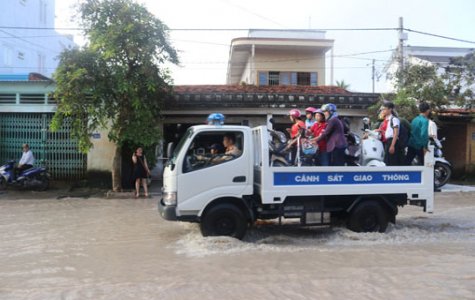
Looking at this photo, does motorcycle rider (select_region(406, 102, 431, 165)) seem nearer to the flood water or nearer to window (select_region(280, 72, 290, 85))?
the flood water

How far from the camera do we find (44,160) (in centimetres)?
1584

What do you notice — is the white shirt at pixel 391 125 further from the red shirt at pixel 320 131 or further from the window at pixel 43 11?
the window at pixel 43 11

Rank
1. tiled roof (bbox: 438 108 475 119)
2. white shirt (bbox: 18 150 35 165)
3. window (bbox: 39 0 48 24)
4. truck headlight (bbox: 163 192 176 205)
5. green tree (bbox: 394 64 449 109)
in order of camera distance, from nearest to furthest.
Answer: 1. truck headlight (bbox: 163 192 176 205)
2. white shirt (bbox: 18 150 35 165)
3. green tree (bbox: 394 64 449 109)
4. tiled roof (bbox: 438 108 475 119)
5. window (bbox: 39 0 48 24)

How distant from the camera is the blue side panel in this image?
24.9 ft

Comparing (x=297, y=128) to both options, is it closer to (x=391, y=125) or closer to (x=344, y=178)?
(x=344, y=178)

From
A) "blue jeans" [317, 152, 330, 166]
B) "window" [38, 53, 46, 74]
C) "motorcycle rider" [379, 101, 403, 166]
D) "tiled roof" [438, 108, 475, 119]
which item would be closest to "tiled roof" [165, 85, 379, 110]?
"tiled roof" [438, 108, 475, 119]

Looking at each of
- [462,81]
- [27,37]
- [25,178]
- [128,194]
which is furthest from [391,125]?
[27,37]

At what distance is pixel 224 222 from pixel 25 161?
991 centimetres

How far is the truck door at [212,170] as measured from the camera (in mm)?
7434

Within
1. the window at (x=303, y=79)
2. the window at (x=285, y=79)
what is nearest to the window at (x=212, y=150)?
the window at (x=285, y=79)

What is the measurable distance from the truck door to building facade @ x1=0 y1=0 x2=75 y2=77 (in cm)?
1858

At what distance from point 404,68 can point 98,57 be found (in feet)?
35.7

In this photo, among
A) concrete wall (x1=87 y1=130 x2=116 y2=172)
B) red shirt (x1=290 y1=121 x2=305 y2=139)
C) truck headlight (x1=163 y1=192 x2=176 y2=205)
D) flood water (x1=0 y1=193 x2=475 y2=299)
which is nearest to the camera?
flood water (x1=0 y1=193 x2=475 y2=299)

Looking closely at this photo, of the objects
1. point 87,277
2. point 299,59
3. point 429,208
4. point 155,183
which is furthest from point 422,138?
point 299,59
